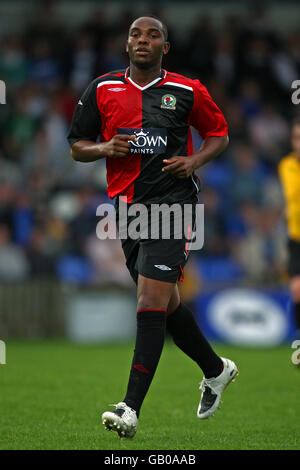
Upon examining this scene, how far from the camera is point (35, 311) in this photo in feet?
40.0

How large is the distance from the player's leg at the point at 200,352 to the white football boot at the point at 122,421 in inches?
32.4

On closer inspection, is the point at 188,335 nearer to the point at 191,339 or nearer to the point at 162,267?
the point at 191,339

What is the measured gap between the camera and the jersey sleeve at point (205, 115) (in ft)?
17.2

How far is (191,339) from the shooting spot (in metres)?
5.41

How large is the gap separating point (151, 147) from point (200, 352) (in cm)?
130

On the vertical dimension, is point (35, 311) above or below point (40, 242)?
below

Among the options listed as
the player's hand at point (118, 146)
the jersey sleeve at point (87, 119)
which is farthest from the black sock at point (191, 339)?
the jersey sleeve at point (87, 119)

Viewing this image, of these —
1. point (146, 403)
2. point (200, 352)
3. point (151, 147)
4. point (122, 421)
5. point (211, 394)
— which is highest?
point (151, 147)

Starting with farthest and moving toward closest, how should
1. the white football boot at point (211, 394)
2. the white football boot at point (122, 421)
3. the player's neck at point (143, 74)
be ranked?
1. the white football boot at point (211, 394)
2. the player's neck at point (143, 74)
3. the white football boot at point (122, 421)

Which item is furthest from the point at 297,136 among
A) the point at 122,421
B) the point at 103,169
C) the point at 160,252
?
the point at 103,169

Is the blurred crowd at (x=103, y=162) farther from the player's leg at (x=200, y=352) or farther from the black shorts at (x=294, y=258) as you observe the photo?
the player's leg at (x=200, y=352)

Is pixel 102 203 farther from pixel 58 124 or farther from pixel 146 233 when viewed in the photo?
pixel 146 233
